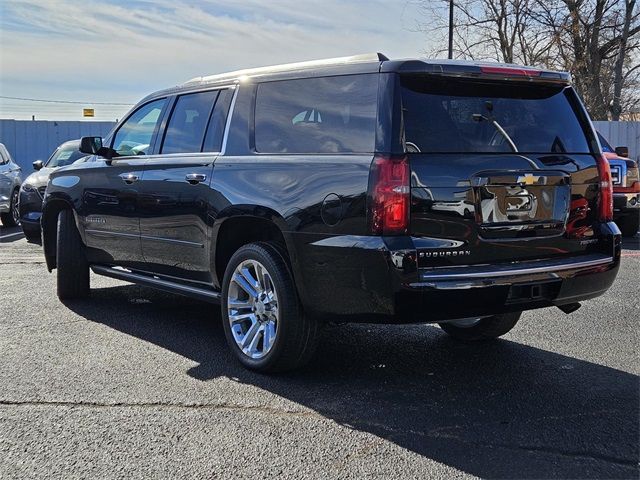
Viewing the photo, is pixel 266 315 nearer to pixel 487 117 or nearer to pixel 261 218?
pixel 261 218

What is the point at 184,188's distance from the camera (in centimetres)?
489

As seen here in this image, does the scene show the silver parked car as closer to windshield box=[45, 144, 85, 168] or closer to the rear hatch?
windshield box=[45, 144, 85, 168]

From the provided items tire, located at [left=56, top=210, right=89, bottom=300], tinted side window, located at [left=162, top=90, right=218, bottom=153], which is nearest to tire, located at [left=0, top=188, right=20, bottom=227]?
tire, located at [left=56, top=210, right=89, bottom=300]

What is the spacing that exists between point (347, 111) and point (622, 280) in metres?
4.82

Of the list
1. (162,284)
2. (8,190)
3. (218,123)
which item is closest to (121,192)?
(162,284)

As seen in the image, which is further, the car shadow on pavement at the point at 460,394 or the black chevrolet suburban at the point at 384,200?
the black chevrolet suburban at the point at 384,200

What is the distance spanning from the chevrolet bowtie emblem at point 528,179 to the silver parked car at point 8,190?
11.9 m

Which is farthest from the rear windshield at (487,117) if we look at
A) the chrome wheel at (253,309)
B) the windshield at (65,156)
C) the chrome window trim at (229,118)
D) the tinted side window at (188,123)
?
the windshield at (65,156)

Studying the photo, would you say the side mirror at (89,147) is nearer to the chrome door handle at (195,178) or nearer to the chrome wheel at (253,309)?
the chrome door handle at (195,178)

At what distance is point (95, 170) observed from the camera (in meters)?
5.99

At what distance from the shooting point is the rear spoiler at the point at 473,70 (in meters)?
3.75

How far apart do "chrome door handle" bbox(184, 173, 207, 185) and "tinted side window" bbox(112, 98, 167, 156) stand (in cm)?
86

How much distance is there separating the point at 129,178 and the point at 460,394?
3.04 m

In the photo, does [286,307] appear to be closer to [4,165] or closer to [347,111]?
[347,111]
